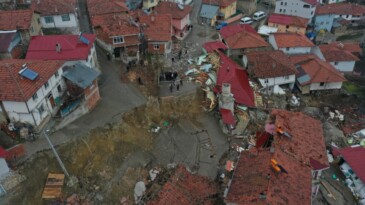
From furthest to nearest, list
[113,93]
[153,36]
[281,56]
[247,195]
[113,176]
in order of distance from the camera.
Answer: [281,56] → [153,36] → [113,93] → [113,176] → [247,195]

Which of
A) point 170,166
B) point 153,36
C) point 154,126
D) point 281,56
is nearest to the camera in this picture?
point 170,166

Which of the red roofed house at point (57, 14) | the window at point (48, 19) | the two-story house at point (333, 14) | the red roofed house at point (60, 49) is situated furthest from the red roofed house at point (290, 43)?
the window at point (48, 19)

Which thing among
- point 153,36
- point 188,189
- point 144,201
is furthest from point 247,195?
point 153,36

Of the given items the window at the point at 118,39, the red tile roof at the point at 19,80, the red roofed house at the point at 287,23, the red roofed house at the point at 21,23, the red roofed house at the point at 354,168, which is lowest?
the red roofed house at the point at 354,168

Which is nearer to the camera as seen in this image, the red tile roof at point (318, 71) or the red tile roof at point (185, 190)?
the red tile roof at point (185, 190)

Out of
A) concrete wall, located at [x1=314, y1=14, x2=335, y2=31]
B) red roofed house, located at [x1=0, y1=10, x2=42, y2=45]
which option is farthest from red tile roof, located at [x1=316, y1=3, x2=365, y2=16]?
red roofed house, located at [x1=0, y1=10, x2=42, y2=45]

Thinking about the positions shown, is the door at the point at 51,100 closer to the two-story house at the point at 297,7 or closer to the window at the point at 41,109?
the window at the point at 41,109

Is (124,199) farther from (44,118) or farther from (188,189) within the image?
(44,118)
